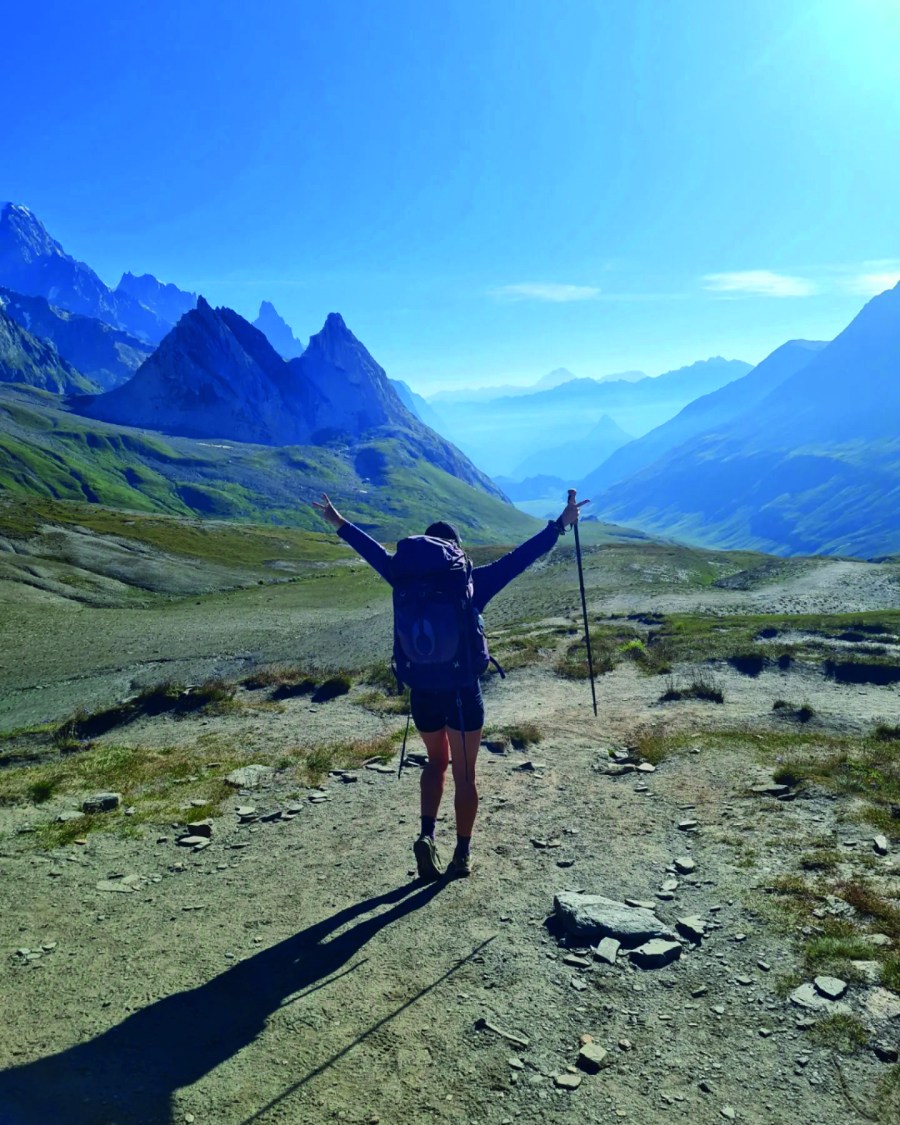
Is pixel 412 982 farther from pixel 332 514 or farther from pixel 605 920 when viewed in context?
pixel 332 514

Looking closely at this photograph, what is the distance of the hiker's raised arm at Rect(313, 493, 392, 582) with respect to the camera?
9070 millimetres

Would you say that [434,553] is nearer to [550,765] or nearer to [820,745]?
[550,765]

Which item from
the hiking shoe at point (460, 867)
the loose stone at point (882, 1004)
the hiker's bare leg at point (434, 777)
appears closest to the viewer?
the loose stone at point (882, 1004)

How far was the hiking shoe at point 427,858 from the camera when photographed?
29.9 ft

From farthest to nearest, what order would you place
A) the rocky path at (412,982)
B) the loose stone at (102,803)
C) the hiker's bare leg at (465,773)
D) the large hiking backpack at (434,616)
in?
1. the loose stone at (102,803)
2. the hiker's bare leg at (465,773)
3. the large hiking backpack at (434,616)
4. the rocky path at (412,982)

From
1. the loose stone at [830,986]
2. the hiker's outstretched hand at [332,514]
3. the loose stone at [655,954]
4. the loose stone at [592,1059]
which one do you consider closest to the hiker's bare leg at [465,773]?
the loose stone at [655,954]

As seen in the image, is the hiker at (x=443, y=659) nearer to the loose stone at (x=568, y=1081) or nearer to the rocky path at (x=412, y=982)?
the rocky path at (x=412, y=982)

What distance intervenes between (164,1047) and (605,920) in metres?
4.55

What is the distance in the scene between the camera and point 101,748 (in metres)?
19.7

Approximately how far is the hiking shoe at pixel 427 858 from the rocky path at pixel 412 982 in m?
0.14

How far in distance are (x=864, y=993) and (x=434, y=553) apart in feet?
19.2

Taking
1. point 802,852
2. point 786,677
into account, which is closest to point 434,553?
point 802,852

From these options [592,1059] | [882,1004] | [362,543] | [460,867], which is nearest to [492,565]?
[362,543]

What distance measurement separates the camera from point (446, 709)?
28.1 feet
